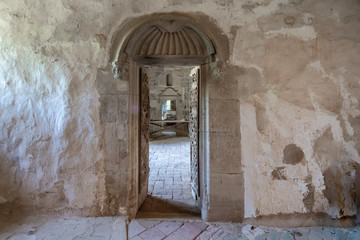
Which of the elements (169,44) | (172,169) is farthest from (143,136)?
(172,169)

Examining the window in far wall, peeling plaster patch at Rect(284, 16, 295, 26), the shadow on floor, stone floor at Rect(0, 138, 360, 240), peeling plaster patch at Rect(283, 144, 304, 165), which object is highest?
the window in far wall

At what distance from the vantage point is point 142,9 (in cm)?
231

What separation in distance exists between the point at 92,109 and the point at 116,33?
0.98m

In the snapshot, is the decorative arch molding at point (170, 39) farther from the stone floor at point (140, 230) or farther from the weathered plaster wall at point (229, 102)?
the stone floor at point (140, 230)

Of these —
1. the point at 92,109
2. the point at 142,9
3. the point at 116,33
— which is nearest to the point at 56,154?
the point at 92,109

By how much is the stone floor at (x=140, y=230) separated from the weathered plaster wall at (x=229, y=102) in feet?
0.64

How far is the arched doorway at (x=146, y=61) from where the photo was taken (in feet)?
7.51

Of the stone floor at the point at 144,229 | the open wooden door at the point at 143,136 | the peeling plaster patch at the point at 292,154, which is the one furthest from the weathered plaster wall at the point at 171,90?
the peeling plaster patch at the point at 292,154

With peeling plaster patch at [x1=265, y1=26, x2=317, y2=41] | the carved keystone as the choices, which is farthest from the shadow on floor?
peeling plaster patch at [x1=265, y1=26, x2=317, y2=41]

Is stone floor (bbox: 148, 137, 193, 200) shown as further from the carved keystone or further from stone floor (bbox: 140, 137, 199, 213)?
the carved keystone

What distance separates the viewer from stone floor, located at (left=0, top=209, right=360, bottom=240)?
205 cm

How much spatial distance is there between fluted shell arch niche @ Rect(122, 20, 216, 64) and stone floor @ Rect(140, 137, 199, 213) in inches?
81.7

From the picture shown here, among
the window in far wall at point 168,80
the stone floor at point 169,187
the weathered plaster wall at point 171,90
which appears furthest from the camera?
the window in far wall at point 168,80

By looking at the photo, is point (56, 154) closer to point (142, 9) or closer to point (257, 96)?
point (142, 9)
